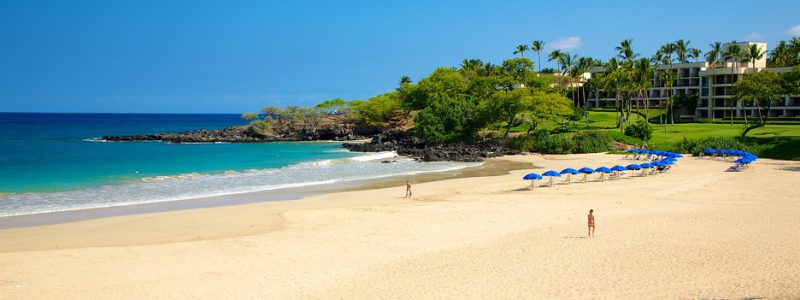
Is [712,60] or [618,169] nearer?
[618,169]

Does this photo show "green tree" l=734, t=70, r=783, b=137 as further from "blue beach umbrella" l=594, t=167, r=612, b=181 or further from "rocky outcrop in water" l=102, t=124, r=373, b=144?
"rocky outcrop in water" l=102, t=124, r=373, b=144

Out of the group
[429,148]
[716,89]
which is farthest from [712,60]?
[429,148]

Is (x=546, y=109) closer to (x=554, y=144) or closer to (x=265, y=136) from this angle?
(x=554, y=144)

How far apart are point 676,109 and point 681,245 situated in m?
75.8

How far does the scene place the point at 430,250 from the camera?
2000cm

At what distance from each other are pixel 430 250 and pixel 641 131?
46831 millimetres

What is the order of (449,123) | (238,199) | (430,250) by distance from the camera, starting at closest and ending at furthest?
(430,250)
(238,199)
(449,123)

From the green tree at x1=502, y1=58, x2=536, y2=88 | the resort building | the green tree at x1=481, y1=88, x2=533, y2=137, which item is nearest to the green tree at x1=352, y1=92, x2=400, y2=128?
the green tree at x1=502, y1=58, x2=536, y2=88

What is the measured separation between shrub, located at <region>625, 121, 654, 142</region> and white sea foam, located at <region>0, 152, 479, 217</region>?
18535mm

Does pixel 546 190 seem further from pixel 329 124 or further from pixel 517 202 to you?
pixel 329 124

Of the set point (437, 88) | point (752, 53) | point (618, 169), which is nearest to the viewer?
point (618, 169)

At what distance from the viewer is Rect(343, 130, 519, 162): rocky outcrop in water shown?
5912 centimetres

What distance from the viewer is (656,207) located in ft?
90.6

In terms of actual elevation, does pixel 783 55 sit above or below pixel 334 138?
above
